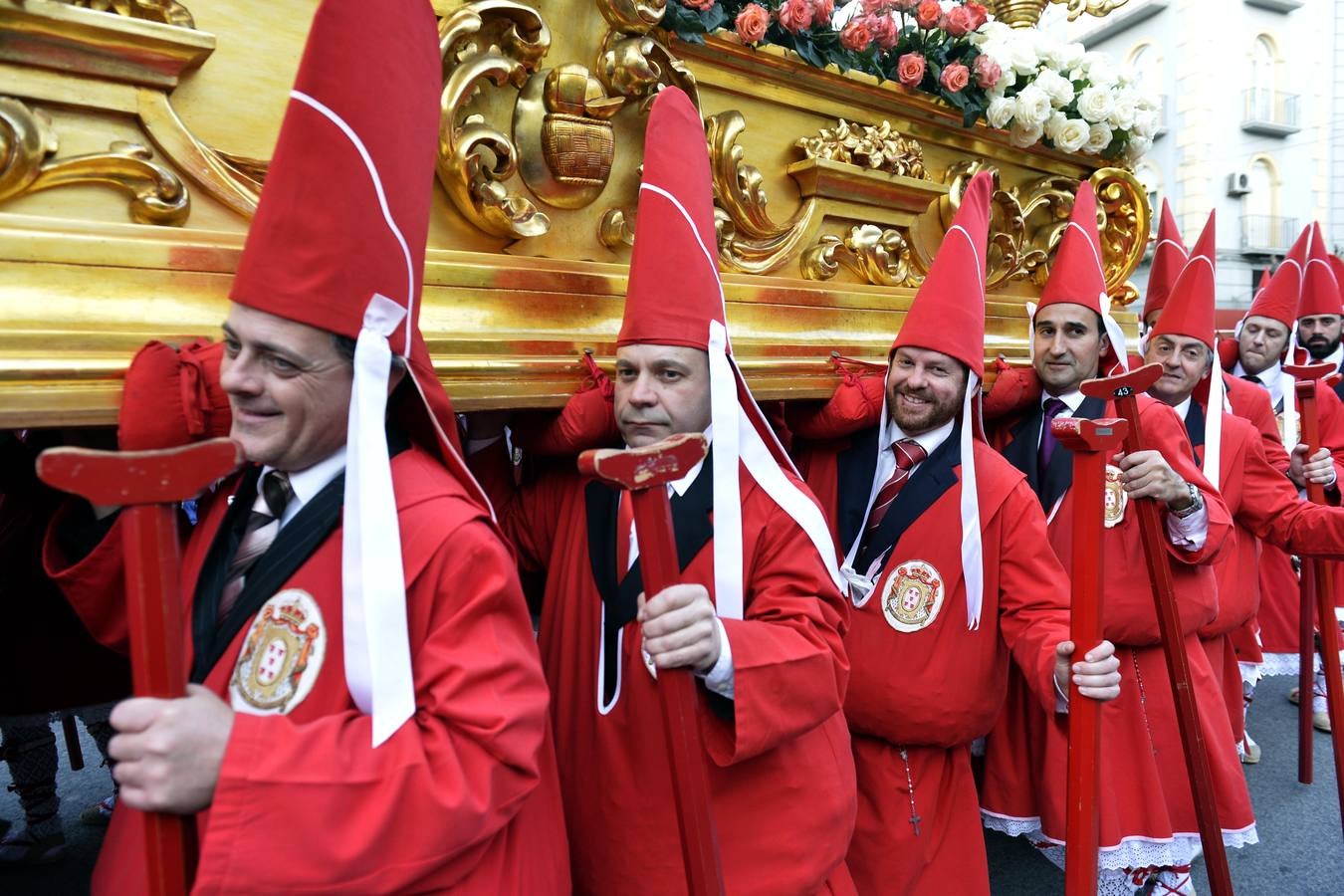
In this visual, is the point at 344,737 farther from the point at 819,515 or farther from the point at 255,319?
the point at 819,515

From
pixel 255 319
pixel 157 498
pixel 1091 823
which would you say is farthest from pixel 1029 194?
pixel 157 498

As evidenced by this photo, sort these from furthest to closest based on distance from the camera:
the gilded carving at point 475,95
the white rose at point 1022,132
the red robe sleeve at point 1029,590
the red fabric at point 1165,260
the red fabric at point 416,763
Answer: the red fabric at point 1165,260 < the white rose at point 1022,132 < the red robe sleeve at point 1029,590 < the gilded carving at point 475,95 < the red fabric at point 416,763

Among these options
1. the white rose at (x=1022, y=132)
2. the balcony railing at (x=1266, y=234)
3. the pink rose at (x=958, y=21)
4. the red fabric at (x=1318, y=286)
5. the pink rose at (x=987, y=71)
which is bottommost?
the red fabric at (x=1318, y=286)

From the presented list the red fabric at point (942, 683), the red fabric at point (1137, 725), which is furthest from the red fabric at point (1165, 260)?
the red fabric at point (942, 683)

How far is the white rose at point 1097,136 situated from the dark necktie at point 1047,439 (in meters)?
1.00

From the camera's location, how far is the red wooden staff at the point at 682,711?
4.58 feet

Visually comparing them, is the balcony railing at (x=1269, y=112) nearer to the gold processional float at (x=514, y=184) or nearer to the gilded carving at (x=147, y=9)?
the gold processional float at (x=514, y=184)

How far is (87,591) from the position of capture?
1562mm

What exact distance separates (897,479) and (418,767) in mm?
1792

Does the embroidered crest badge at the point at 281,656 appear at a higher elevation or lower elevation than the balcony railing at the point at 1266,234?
lower

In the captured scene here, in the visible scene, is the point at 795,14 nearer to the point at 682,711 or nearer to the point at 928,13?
the point at 928,13

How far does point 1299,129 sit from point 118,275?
19.3 m

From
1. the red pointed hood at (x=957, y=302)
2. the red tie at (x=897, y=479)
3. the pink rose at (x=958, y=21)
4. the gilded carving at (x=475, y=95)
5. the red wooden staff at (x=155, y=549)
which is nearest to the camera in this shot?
the red wooden staff at (x=155, y=549)

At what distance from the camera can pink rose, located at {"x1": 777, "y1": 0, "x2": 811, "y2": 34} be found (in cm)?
241
